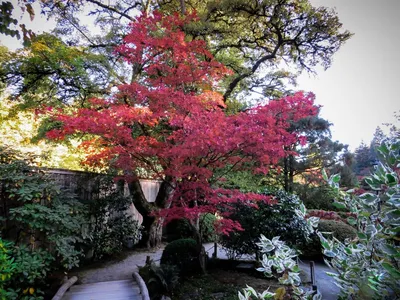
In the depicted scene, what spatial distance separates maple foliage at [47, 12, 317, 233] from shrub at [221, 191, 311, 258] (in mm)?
514

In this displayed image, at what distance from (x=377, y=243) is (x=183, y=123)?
131 inches

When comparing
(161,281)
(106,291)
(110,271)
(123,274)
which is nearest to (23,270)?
(106,291)

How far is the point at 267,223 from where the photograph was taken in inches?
211

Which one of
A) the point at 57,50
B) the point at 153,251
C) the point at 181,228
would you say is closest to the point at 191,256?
the point at 153,251

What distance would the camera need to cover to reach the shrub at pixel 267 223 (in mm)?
5301

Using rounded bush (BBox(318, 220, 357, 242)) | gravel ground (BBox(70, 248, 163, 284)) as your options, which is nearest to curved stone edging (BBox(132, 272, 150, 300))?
gravel ground (BBox(70, 248, 163, 284))

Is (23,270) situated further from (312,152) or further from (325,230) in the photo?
(312,152)

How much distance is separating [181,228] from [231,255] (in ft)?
9.94

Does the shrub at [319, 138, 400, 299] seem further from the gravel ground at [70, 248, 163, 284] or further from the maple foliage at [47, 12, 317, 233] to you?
the gravel ground at [70, 248, 163, 284]

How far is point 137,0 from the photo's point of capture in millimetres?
8258

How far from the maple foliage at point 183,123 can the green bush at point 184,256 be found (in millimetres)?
910

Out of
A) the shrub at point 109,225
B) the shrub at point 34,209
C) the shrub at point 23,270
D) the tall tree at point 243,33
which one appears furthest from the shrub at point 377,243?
the tall tree at point 243,33

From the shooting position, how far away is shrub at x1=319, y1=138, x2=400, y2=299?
1.22 m

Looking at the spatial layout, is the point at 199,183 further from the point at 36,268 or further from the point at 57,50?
the point at 57,50
